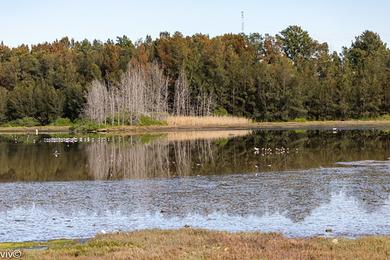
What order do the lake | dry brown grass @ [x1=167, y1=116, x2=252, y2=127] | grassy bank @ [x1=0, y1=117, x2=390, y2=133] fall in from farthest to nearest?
dry brown grass @ [x1=167, y1=116, x2=252, y2=127] < grassy bank @ [x1=0, y1=117, x2=390, y2=133] < the lake

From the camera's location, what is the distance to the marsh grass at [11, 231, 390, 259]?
15469 millimetres

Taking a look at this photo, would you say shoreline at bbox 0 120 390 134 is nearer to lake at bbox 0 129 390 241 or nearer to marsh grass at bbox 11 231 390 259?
lake at bbox 0 129 390 241

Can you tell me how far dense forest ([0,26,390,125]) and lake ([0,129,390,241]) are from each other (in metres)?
59.0

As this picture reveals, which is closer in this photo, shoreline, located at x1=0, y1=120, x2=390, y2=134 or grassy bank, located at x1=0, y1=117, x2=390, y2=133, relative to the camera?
shoreline, located at x1=0, y1=120, x2=390, y2=134

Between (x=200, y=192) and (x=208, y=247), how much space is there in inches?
562

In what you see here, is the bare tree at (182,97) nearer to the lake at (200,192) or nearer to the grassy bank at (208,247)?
the lake at (200,192)

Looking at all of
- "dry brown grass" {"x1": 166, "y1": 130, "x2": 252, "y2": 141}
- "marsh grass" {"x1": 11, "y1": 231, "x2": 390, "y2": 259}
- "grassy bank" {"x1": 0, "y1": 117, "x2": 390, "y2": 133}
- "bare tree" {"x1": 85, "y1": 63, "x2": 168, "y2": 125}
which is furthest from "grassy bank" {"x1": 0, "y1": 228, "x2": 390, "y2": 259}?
"bare tree" {"x1": 85, "y1": 63, "x2": 168, "y2": 125}

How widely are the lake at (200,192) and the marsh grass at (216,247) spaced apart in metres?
2.60

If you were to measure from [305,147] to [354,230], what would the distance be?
38.9 m

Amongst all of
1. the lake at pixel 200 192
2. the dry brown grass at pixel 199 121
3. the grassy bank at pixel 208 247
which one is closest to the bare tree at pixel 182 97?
the dry brown grass at pixel 199 121

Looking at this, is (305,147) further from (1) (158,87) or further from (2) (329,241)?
(1) (158,87)

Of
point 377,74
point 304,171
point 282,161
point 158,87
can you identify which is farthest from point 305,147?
point 377,74

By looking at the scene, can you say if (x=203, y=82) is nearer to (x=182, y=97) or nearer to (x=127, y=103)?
(x=182, y=97)

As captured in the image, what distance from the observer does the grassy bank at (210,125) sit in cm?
10356
